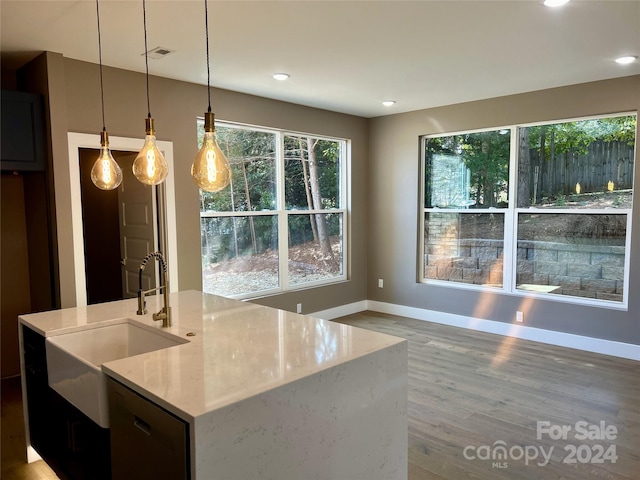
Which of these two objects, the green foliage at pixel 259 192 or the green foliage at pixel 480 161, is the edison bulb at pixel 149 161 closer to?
the green foliage at pixel 259 192

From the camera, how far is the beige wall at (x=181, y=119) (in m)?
3.57

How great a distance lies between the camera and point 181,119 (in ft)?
13.9

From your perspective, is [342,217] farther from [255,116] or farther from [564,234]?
[564,234]

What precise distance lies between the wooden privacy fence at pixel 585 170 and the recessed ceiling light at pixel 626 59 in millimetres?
891

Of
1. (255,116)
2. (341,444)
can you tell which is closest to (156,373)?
(341,444)

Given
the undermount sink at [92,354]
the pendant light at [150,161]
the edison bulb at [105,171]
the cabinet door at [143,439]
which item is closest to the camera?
the cabinet door at [143,439]

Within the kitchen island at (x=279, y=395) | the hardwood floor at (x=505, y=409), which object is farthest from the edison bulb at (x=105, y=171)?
the hardwood floor at (x=505, y=409)

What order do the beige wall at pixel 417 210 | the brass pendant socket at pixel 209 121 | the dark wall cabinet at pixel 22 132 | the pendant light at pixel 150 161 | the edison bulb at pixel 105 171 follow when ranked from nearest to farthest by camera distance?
the brass pendant socket at pixel 209 121, the pendant light at pixel 150 161, the edison bulb at pixel 105 171, the dark wall cabinet at pixel 22 132, the beige wall at pixel 417 210

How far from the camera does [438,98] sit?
16.6 ft

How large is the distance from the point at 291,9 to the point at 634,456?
3304mm

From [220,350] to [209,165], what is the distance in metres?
0.83

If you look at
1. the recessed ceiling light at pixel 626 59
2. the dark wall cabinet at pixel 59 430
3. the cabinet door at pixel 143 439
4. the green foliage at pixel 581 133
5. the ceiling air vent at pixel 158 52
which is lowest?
the dark wall cabinet at pixel 59 430

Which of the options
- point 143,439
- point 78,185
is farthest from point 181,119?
point 143,439

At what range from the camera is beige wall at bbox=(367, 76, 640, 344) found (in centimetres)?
435
